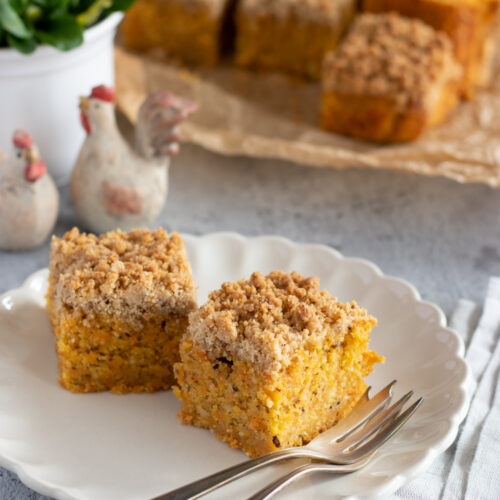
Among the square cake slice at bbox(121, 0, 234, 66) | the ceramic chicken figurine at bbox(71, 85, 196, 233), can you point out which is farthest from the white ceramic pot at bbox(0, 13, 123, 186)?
the square cake slice at bbox(121, 0, 234, 66)

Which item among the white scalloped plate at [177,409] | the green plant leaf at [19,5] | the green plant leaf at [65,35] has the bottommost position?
the white scalloped plate at [177,409]

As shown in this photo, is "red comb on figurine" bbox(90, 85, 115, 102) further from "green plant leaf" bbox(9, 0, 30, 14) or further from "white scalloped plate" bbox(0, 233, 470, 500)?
"white scalloped plate" bbox(0, 233, 470, 500)

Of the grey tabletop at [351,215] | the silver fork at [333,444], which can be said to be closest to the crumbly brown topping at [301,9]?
the grey tabletop at [351,215]

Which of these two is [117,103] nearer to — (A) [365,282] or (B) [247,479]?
(A) [365,282]

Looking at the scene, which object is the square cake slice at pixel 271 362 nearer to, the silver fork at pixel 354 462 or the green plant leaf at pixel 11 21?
the silver fork at pixel 354 462

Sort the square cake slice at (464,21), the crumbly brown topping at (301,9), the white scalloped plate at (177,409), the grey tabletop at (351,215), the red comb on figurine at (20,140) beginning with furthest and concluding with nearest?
the crumbly brown topping at (301,9)
the square cake slice at (464,21)
the grey tabletop at (351,215)
the red comb on figurine at (20,140)
the white scalloped plate at (177,409)

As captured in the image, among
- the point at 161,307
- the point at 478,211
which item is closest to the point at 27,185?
the point at 161,307
